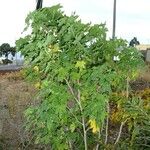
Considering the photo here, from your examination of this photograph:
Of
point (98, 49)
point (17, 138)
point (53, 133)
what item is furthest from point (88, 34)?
point (17, 138)

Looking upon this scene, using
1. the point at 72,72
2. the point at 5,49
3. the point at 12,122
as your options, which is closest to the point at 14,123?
the point at 12,122

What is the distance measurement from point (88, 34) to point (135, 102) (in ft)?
2.91

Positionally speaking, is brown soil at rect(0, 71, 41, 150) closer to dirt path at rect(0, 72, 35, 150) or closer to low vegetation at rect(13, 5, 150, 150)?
dirt path at rect(0, 72, 35, 150)

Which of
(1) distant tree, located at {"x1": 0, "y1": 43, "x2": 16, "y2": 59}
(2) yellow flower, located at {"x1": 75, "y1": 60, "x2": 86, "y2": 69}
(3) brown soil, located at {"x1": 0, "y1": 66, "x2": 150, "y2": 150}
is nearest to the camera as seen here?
(2) yellow flower, located at {"x1": 75, "y1": 60, "x2": 86, "y2": 69}

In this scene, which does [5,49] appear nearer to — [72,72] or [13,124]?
[13,124]

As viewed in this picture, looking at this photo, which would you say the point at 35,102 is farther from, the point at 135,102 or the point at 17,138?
the point at 135,102

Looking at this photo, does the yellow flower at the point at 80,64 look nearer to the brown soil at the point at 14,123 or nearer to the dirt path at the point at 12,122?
the brown soil at the point at 14,123

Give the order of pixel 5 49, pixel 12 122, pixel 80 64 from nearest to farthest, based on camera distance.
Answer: pixel 80 64
pixel 12 122
pixel 5 49

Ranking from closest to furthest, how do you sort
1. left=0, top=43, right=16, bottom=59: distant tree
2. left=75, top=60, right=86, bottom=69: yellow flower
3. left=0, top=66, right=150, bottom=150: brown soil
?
left=75, top=60, right=86, bottom=69: yellow flower, left=0, top=66, right=150, bottom=150: brown soil, left=0, top=43, right=16, bottom=59: distant tree

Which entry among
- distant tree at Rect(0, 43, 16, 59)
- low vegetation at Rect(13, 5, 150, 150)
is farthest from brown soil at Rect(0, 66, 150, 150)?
distant tree at Rect(0, 43, 16, 59)

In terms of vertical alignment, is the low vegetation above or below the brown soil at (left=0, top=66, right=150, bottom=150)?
above

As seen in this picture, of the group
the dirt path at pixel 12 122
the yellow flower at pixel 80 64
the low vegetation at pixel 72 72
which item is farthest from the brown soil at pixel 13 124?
the yellow flower at pixel 80 64

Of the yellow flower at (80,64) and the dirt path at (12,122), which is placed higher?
the yellow flower at (80,64)

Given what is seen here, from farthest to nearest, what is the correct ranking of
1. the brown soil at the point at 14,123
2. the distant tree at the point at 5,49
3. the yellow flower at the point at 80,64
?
the distant tree at the point at 5,49
the brown soil at the point at 14,123
the yellow flower at the point at 80,64
